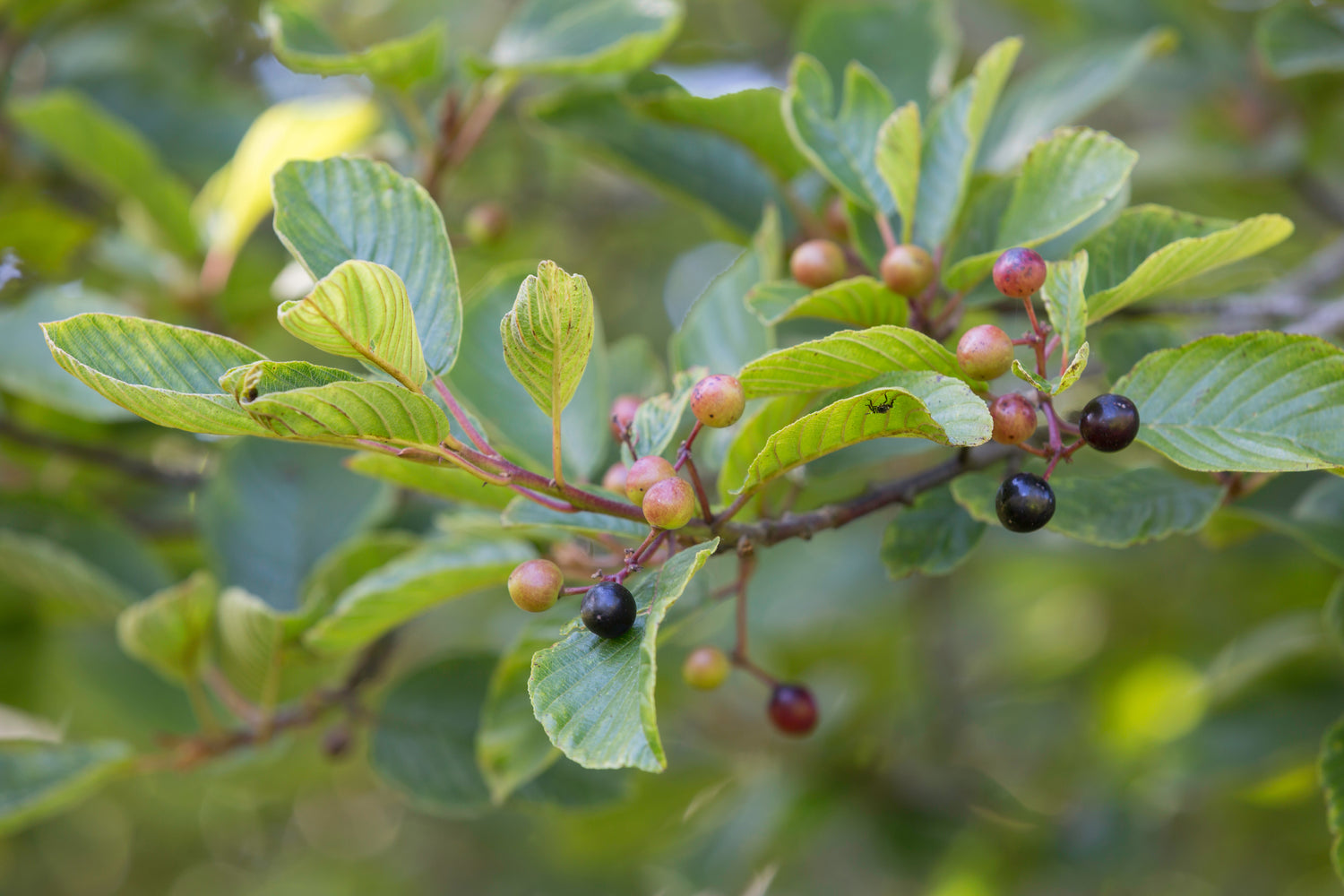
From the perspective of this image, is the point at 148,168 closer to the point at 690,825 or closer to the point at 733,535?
the point at 733,535

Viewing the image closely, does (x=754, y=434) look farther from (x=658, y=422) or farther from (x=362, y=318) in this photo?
(x=362, y=318)

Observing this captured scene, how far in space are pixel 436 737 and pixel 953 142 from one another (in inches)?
47.8

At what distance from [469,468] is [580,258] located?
2791mm

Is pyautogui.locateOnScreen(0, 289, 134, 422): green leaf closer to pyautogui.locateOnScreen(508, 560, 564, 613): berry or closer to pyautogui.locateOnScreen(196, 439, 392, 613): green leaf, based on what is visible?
pyautogui.locateOnScreen(196, 439, 392, 613): green leaf

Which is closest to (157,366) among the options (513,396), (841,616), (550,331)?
(550,331)

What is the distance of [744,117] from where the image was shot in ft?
4.66

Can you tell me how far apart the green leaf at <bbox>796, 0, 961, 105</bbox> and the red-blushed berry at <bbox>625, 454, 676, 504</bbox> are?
1035 millimetres

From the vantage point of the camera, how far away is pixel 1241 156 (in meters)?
2.24

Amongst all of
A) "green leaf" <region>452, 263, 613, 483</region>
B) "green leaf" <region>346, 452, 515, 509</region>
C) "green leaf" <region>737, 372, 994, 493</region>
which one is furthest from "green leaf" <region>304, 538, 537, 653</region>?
"green leaf" <region>737, 372, 994, 493</region>

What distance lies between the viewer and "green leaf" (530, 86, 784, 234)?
1614 mm

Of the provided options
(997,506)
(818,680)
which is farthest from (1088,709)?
(997,506)

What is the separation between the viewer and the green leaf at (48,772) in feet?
4.78

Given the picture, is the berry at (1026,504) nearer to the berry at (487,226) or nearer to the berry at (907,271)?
the berry at (907,271)

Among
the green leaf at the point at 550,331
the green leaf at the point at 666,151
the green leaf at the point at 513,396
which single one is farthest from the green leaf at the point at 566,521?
the green leaf at the point at 666,151
